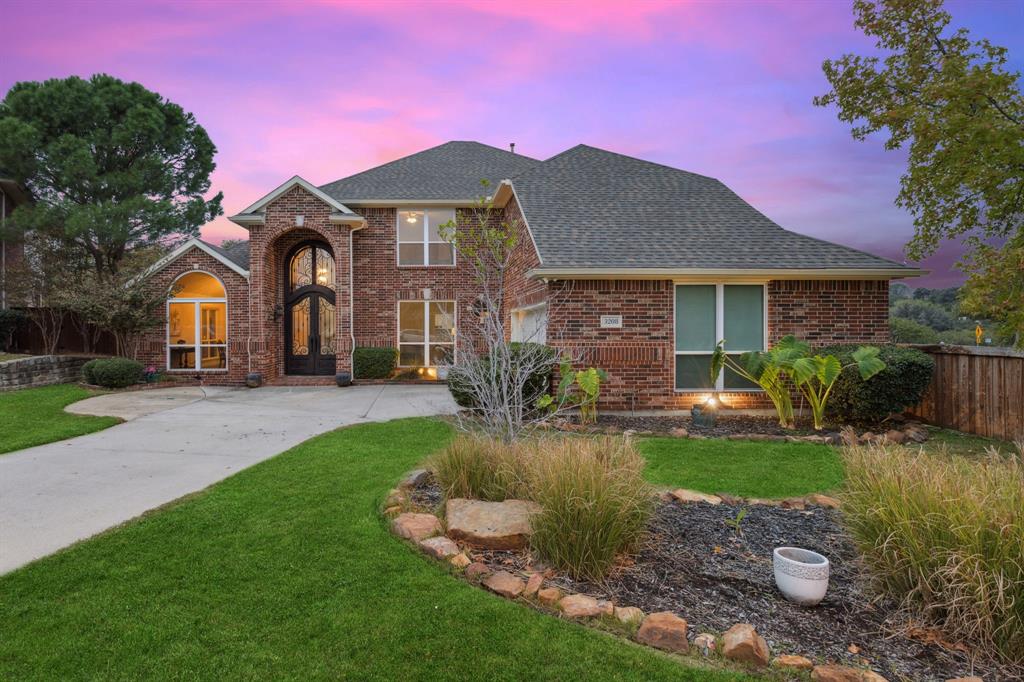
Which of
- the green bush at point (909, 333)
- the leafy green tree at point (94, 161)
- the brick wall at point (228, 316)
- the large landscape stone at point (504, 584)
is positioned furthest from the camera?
the green bush at point (909, 333)

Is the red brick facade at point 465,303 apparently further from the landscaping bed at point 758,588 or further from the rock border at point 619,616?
the rock border at point 619,616

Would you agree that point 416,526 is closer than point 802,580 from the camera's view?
No

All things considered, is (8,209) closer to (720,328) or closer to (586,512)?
(720,328)

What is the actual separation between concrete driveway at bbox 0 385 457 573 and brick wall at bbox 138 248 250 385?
2.32 metres

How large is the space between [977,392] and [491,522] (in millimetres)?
8880

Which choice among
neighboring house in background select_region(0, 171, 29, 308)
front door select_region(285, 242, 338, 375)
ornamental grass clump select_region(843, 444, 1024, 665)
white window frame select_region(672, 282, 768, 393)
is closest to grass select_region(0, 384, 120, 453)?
front door select_region(285, 242, 338, 375)

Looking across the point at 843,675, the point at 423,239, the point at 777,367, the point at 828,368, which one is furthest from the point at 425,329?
the point at 843,675

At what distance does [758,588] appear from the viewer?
10.6ft

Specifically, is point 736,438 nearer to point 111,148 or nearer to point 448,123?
point 448,123

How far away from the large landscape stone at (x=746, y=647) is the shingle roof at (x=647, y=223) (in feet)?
25.0

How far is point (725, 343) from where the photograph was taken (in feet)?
33.8

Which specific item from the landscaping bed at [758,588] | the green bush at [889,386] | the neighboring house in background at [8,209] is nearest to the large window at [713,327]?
the green bush at [889,386]

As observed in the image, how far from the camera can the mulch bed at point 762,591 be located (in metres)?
2.63

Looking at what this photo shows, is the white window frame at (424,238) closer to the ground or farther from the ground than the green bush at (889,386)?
farther from the ground
